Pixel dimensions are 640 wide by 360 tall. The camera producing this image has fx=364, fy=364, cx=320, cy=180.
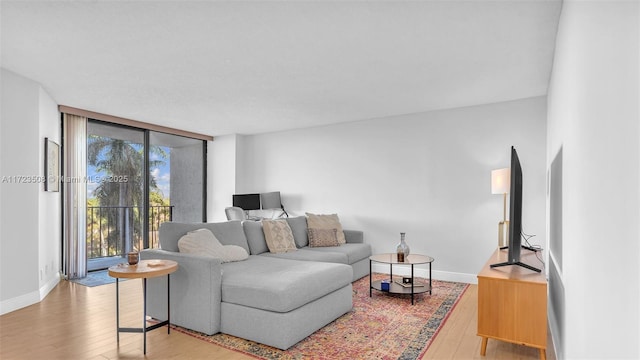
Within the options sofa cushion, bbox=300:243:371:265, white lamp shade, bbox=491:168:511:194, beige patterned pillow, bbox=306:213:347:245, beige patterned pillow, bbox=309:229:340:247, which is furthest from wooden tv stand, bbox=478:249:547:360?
beige patterned pillow, bbox=306:213:347:245

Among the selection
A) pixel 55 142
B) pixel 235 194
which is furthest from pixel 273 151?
pixel 55 142

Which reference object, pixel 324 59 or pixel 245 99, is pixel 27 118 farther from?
pixel 324 59

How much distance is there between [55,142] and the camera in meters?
4.69

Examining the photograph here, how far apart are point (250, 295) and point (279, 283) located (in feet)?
0.84

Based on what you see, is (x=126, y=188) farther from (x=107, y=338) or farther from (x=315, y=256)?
(x=315, y=256)

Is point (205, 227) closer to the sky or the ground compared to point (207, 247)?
closer to the sky

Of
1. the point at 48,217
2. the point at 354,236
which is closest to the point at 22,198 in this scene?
the point at 48,217

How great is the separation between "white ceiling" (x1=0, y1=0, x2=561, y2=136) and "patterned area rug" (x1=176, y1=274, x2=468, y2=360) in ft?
7.83

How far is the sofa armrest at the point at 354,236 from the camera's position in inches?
216

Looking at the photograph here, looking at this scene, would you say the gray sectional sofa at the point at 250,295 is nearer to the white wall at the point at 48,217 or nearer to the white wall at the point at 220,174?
the white wall at the point at 48,217

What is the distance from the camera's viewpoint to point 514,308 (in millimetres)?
2494

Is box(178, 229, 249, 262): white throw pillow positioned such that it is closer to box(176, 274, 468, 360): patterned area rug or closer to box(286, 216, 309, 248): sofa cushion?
box(176, 274, 468, 360): patterned area rug

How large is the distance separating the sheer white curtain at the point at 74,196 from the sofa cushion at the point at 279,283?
2.93m

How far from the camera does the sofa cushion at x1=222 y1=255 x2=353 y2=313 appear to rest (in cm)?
282
